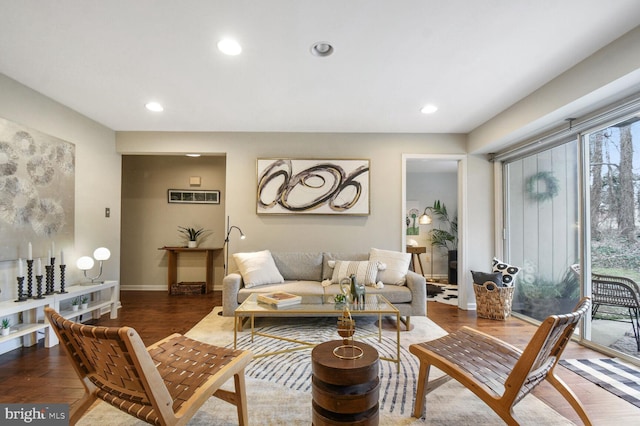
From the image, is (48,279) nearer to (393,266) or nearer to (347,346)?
(347,346)

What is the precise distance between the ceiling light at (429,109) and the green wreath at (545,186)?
1.47 m

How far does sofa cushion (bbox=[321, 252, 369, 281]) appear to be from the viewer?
3.80m

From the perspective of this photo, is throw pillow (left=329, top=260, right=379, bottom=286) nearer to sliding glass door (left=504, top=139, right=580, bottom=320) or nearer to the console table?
sliding glass door (left=504, top=139, right=580, bottom=320)

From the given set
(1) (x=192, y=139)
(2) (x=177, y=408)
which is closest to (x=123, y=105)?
(1) (x=192, y=139)

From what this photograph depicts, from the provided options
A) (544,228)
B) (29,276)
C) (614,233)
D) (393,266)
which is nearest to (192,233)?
(29,276)

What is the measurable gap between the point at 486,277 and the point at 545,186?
1.25 m

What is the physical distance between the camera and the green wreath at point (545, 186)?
3.27 meters

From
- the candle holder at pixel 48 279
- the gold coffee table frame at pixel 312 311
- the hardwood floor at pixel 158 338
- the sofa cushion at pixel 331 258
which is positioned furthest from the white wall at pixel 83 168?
the sofa cushion at pixel 331 258

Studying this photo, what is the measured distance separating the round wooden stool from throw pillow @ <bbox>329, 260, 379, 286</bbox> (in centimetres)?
201

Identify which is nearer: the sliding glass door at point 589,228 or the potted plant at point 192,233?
the sliding glass door at point 589,228

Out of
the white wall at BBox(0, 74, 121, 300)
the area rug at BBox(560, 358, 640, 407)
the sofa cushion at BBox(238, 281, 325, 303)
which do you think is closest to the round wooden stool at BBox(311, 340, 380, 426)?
the sofa cushion at BBox(238, 281, 325, 303)

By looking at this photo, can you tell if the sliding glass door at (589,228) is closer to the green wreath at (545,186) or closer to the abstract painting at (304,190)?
the green wreath at (545,186)

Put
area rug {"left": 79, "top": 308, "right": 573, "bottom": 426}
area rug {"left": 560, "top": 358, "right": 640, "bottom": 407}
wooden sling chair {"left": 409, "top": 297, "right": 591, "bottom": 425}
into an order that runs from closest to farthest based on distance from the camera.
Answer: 1. wooden sling chair {"left": 409, "top": 297, "right": 591, "bottom": 425}
2. area rug {"left": 79, "top": 308, "right": 573, "bottom": 426}
3. area rug {"left": 560, "top": 358, "right": 640, "bottom": 407}

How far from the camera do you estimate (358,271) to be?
3.50 m
